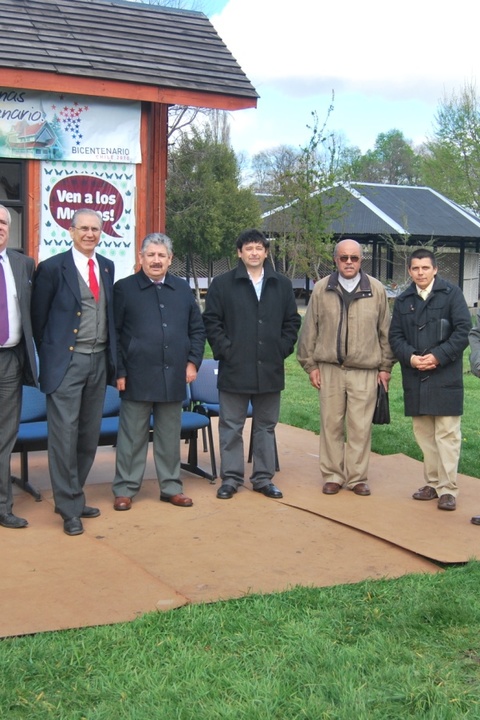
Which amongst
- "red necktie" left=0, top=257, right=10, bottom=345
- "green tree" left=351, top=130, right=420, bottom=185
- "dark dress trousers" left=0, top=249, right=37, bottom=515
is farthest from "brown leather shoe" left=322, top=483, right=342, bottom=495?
"green tree" left=351, top=130, right=420, bottom=185

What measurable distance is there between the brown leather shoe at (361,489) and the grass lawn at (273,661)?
6.27 feet

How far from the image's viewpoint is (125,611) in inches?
173

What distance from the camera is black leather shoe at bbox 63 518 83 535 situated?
564 centimetres

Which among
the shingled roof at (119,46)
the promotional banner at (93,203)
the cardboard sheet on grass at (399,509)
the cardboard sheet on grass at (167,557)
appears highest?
the shingled roof at (119,46)

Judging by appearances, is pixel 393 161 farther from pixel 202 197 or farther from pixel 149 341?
pixel 149 341

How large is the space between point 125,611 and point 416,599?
1464 mm

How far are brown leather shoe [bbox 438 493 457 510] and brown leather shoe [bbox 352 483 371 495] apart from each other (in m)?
0.58

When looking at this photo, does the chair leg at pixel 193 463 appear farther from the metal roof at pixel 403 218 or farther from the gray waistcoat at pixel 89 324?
the metal roof at pixel 403 218

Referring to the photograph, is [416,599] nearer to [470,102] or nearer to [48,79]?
[48,79]

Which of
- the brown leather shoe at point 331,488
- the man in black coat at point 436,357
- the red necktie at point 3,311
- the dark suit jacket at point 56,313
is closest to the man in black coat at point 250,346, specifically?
the brown leather shoe at point 331,488

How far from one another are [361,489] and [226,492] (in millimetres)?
1022

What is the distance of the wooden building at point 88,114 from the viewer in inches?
330

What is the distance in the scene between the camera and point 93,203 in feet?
28.6

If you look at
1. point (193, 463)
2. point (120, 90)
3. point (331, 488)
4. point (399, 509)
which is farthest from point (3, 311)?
point (120, 90)
